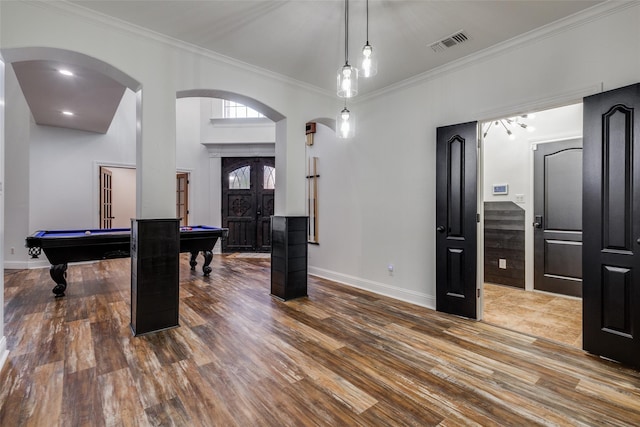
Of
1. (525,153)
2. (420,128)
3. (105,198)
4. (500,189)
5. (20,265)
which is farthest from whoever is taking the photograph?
(105,198)

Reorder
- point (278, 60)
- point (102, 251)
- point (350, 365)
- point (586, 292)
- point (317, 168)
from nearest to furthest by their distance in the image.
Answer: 1. point (350, 365)
2. point (586, 292)
3. point (278, 60)
4. point (102, 251)
5. point (317, 168)

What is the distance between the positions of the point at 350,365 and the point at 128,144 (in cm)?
723

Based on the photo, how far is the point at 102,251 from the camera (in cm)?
401

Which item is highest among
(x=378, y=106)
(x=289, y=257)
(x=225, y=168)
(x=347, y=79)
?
(x=378, y=106)

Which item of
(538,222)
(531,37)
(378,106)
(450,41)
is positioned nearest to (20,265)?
(378,106)

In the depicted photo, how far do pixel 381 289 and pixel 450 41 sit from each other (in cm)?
311

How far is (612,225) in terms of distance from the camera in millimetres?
2412

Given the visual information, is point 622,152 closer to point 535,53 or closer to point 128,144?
point 535,53

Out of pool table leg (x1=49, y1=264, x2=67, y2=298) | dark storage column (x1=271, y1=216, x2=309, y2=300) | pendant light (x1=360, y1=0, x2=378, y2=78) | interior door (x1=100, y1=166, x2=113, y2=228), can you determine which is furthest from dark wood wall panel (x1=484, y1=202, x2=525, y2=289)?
interior door (x1=100, y1=166, x2=113, y2=228)

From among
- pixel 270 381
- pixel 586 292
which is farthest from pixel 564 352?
pixel 270 381

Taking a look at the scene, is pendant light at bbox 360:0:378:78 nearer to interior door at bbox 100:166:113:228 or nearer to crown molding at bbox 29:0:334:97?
crown molding at bbox 29:0:334:97

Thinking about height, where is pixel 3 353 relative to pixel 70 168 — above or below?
below

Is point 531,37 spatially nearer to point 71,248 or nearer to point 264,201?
point 71,248

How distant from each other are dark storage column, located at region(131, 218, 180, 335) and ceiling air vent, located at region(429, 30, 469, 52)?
3219 millimetres
